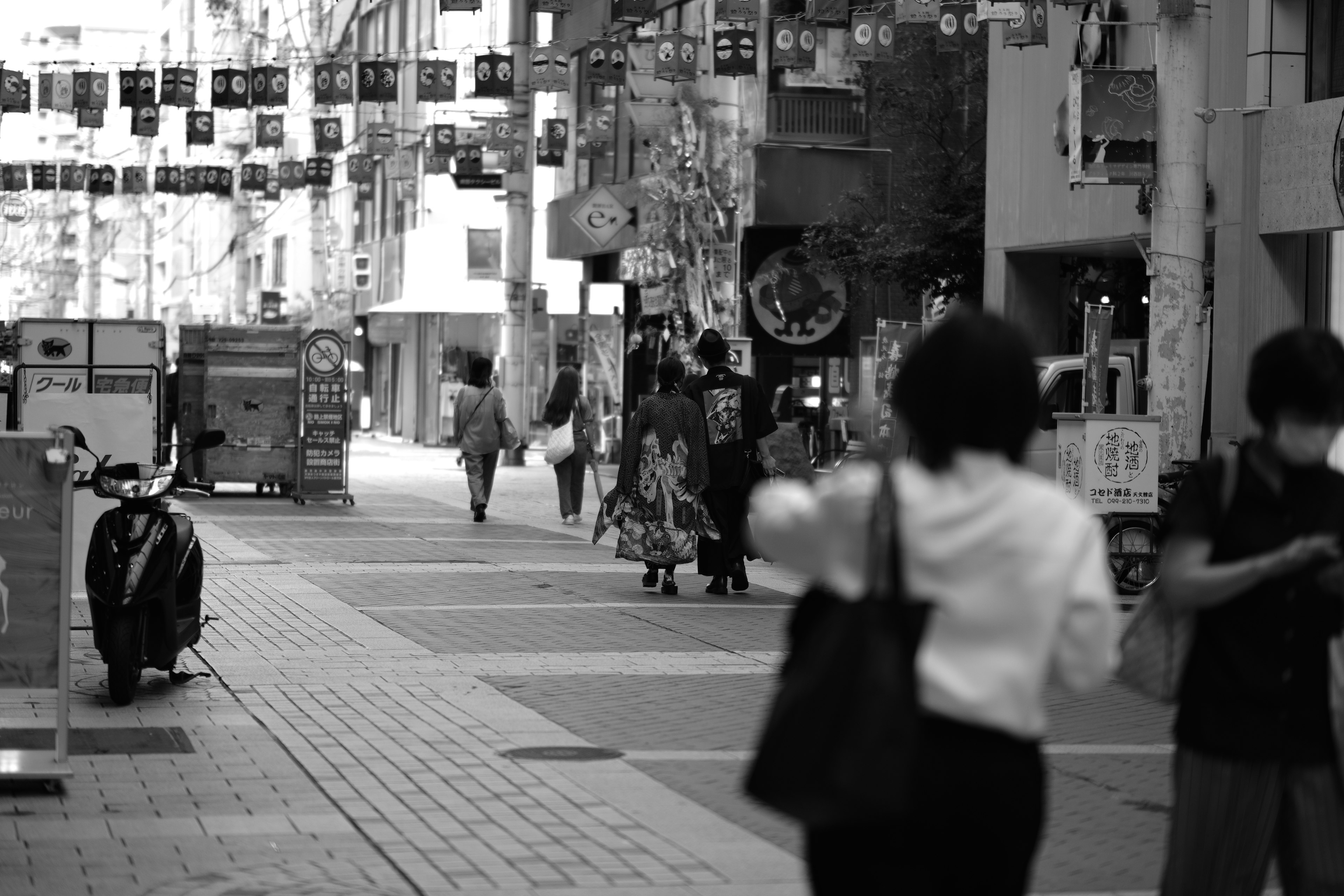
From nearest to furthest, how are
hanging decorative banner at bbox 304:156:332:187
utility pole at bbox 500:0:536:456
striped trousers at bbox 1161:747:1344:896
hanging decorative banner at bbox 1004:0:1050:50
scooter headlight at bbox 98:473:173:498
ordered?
1. striped trousers at bbox 1161:747:1344:896
2. scooter headlight at bbox 98:473:173:498
3. hanging decorative banner at bbox 1004:0:1050:50
4. hanging decorative banner at bbox 304:156:332:187
5. utility pole at bbox 500:0:536:456

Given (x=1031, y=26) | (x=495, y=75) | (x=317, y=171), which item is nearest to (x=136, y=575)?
(x=1031, y=26)

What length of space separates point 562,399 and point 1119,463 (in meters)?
8.28

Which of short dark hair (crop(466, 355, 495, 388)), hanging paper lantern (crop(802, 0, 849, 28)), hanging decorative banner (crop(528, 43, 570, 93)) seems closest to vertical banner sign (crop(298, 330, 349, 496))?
short dark hair (crop(466, 355, 495, 388))

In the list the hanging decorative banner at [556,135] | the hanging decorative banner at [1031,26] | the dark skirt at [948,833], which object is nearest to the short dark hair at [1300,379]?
the dark skirt at [948,833]

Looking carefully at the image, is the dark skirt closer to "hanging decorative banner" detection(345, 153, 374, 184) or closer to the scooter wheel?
the scooter wheel

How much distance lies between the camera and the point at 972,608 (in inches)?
130

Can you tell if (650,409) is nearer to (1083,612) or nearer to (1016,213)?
(1016,213)

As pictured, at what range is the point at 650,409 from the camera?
1459 centimetres

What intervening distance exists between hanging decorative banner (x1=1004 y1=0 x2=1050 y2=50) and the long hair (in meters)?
6.38

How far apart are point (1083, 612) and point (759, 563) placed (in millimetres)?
14407

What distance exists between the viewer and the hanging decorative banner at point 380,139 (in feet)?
121

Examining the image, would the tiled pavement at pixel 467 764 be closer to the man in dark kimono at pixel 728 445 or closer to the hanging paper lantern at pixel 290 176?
the man in dark kimono at pixel 728 445

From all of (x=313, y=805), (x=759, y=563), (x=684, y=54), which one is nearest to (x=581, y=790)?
(x=313, y=805)

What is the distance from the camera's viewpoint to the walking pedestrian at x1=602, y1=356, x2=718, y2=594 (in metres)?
14.5
